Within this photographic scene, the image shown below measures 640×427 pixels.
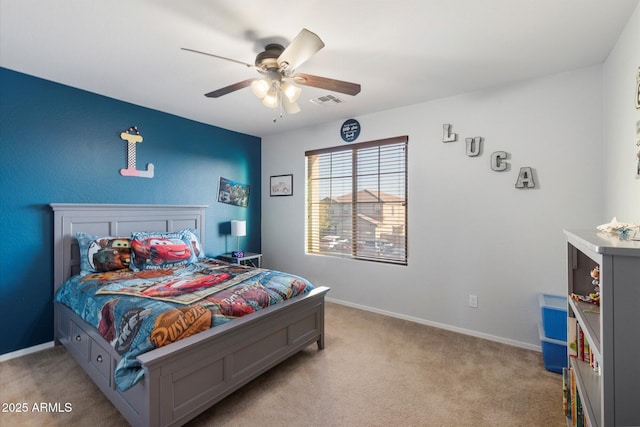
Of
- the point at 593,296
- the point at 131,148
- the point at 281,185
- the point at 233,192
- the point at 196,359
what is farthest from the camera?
the point at 281,185

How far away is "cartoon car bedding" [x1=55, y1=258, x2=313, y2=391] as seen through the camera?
1706 mm

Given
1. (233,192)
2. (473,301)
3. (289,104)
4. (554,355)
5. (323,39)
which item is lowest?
(554,355)

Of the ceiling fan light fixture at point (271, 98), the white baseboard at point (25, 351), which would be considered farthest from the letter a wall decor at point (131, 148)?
the ceiling fan light fixture at point (271, 98)

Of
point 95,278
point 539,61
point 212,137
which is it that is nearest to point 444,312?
point 539,61

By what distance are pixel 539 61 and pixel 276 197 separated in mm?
3438

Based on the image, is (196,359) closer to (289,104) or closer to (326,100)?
(289,104)

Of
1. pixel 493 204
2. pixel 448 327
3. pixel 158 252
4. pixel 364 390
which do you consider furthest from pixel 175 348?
pixel 493 204

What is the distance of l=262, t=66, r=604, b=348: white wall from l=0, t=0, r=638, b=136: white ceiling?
0.86 ft

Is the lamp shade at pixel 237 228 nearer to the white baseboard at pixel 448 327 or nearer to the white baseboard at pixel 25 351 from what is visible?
the white baseboard at pixel 448 327

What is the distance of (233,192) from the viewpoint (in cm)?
445

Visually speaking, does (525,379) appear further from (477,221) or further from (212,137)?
(212,137)

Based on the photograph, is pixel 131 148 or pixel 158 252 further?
pixel 131 148

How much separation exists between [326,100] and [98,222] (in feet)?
8.59

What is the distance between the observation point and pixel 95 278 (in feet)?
8.46
